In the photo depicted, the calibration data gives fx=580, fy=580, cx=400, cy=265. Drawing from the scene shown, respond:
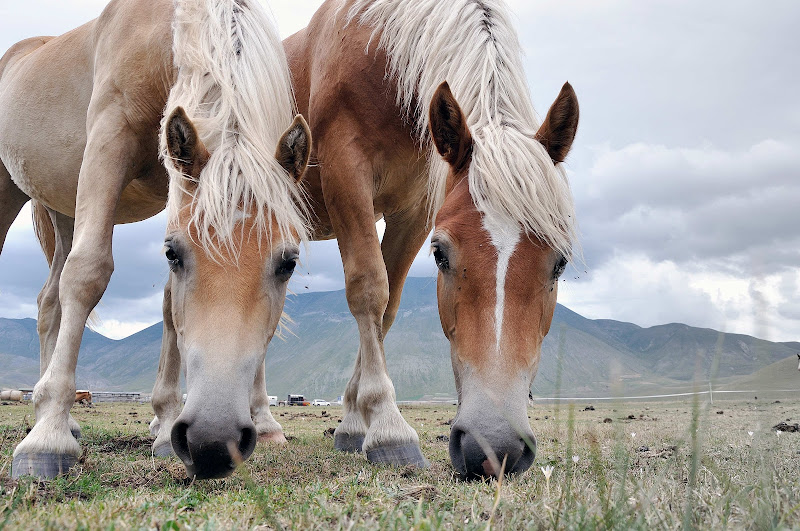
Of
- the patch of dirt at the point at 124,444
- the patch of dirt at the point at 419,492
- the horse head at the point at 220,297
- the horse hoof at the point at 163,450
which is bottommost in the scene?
the patch of dirt at the point at 124,444

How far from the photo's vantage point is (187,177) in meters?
3.61

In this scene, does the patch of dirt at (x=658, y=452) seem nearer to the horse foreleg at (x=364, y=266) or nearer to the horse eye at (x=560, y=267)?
the horse eye at (x=560, y=267)

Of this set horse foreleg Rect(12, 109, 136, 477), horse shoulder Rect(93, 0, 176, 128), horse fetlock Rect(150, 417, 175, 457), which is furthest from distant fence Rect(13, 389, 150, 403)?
horse foreleg Rect(12, 109, 136, 477)

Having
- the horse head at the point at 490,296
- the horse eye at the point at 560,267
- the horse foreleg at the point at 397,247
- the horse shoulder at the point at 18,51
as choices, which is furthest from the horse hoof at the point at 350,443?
the horse shoulder at the point at 18,51

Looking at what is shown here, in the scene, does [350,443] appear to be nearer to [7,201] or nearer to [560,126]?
[560,126]

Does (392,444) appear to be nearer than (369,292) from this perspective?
Yes

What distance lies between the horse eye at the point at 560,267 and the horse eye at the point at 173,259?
2163 mm

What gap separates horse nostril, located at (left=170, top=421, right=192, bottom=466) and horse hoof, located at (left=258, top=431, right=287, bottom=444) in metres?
3.47

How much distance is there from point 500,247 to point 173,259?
1.89 m

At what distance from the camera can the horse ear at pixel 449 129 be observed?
11.6 feet

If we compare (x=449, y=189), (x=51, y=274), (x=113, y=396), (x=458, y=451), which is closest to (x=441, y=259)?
(x=449, y=189)


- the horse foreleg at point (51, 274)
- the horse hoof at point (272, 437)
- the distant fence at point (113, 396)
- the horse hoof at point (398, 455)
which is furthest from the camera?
the distant fence at point (113, 396)

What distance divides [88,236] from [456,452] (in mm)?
2914

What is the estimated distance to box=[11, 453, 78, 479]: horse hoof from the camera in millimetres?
3322
